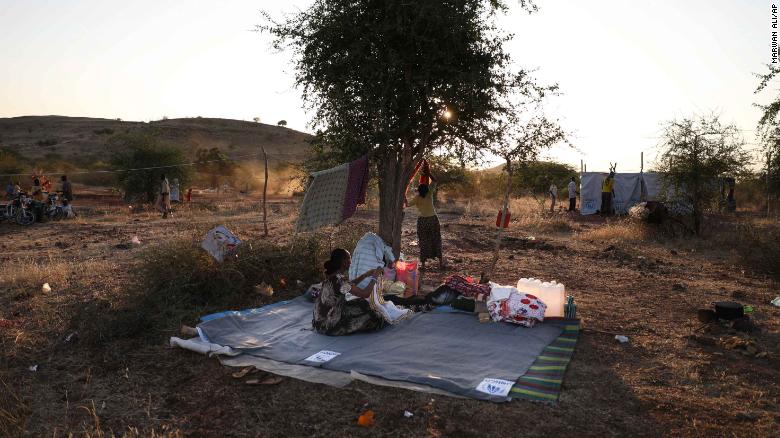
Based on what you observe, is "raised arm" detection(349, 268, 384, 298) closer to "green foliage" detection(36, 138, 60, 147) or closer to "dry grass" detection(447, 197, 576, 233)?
"dry grass" detection(447, 197, 576, 233)

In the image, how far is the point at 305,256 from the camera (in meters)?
8.48

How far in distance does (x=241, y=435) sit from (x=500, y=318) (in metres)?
3.25

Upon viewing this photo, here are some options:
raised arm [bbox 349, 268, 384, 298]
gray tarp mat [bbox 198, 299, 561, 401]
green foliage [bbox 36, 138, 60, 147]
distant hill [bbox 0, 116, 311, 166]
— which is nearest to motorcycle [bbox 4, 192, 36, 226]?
gray tarp mat [bbox 198, 299, 561, 401]

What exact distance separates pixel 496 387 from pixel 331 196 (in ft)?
12.3

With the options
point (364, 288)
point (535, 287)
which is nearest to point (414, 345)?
point (364, 288)

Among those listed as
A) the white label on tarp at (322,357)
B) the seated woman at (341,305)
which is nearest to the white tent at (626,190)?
the seated woman at (341,305)

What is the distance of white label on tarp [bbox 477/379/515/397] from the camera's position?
4.30 metres

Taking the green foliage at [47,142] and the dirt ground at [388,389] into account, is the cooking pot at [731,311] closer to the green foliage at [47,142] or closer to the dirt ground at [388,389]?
the dirt ground at [388,389]

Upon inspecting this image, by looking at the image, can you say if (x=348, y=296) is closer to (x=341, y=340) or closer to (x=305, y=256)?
(x=341, y=340)

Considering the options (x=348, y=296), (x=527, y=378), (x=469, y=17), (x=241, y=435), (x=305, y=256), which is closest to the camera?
(x=241, y=435)

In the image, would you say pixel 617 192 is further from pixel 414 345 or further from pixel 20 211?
pixel 20 211

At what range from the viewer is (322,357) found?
17.1ft

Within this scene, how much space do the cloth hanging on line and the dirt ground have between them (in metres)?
1.31

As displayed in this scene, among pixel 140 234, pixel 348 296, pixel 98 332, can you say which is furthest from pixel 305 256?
pixel 140 234
